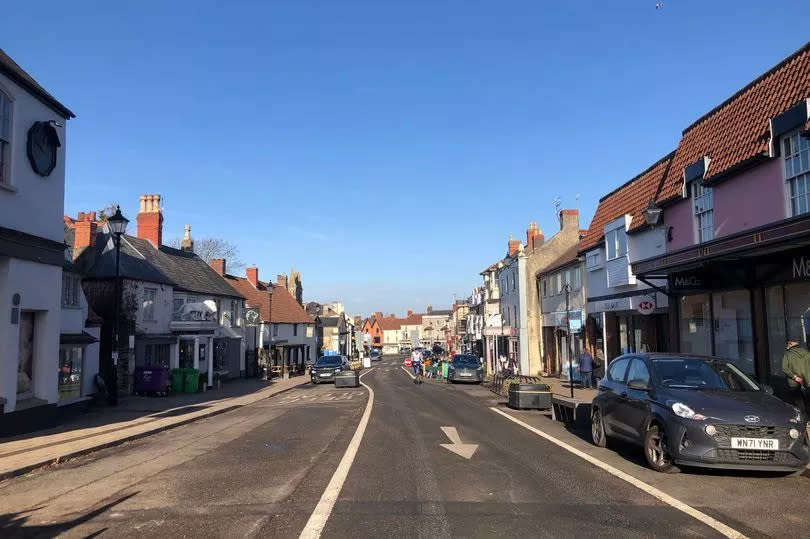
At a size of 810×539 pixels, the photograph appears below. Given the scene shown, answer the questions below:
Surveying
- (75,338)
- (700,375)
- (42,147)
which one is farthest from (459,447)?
(75,338)

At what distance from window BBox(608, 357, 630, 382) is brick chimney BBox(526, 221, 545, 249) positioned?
103 feet

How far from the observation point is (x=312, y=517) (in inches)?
258

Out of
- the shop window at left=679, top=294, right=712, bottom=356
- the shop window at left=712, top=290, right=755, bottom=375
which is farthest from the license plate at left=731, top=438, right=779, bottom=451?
the shop window at left=679, top=294, right=712, bottom=356

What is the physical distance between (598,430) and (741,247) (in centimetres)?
441

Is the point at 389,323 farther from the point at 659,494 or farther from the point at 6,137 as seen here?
the point at 659,494

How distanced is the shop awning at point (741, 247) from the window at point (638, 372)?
10.8 ft

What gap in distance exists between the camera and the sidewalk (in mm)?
10734

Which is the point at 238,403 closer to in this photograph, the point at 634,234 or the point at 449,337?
the point at 634,234

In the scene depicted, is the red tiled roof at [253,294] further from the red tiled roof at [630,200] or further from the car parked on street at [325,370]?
the red tiled roof at [630,200]

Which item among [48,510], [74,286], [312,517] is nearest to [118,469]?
[48,510]

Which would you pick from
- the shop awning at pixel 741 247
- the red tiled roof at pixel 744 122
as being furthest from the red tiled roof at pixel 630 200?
the shop awning at pixel 741 247

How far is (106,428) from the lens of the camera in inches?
597

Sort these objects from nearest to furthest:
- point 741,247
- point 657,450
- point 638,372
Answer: point 657,450
point 638,372
point 741,247

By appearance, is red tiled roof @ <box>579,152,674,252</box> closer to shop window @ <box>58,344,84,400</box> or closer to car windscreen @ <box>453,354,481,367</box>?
car windscreen @ <box>453,354,481,367</box>
